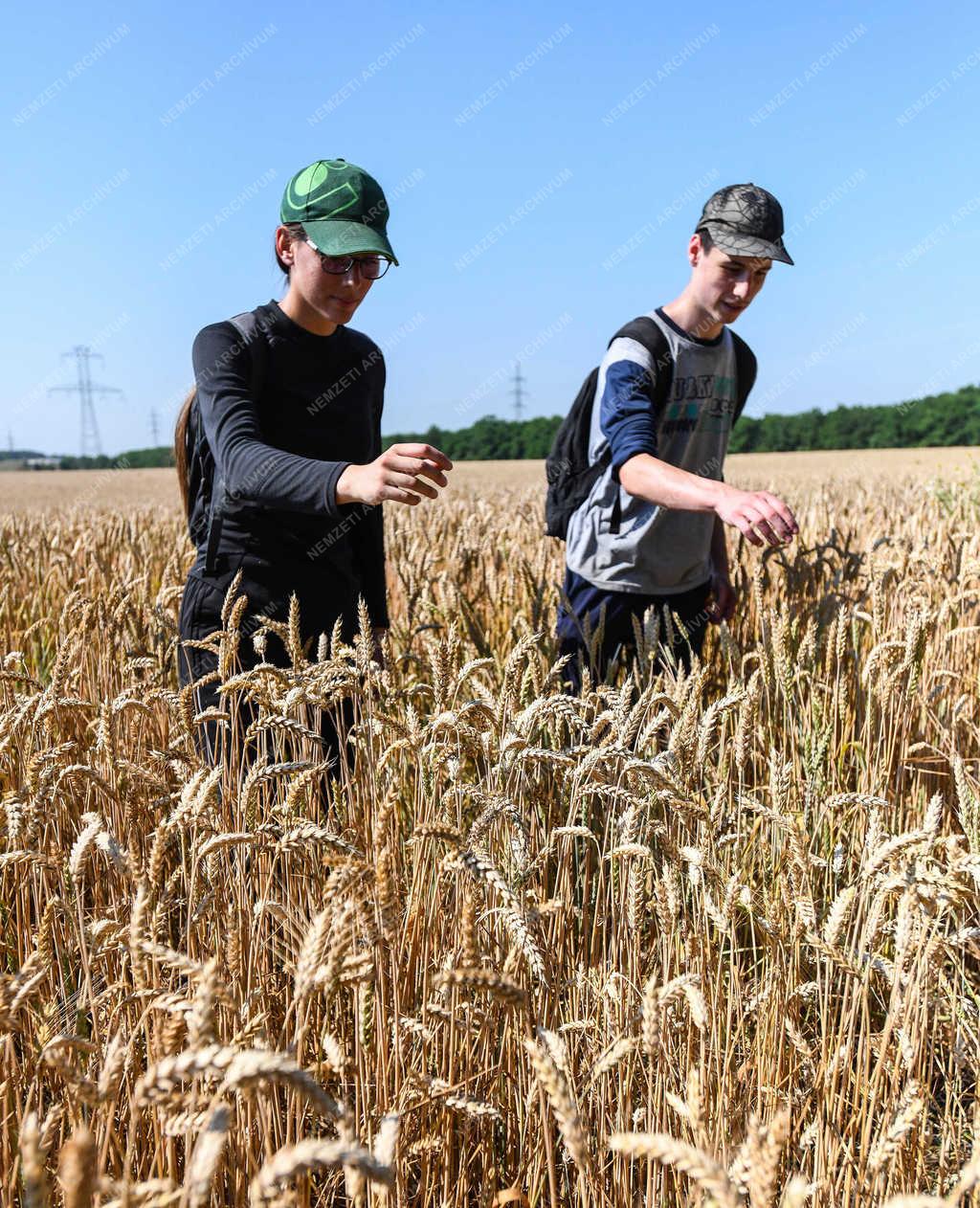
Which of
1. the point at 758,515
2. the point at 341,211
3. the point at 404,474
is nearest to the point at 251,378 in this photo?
the point at 341,211

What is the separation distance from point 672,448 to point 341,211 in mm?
982

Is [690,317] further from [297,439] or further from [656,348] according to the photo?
[297,439]

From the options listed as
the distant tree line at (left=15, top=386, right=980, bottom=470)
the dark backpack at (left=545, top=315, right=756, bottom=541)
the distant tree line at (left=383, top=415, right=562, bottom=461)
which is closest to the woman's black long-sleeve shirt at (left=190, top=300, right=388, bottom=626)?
the dark backpack at (left=545, top=315, right=756, bottom=541)

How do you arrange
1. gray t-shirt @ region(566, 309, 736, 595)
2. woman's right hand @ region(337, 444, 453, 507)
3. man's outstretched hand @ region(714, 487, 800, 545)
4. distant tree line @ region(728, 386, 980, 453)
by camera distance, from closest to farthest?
woman's right hand @ region(337, 444, 453, 507), man's outstretched hand @ region(714, 487, 800, 545), gray t-shirt @ region(566, 309, 736, 595), distant tree line @ region(728, 386, 980, 453)

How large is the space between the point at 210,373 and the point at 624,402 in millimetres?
867

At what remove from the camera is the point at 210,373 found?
5.87ft

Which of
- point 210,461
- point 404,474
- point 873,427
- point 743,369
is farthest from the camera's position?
point 873,427

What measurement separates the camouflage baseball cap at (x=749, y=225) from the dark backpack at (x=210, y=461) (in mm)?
1030

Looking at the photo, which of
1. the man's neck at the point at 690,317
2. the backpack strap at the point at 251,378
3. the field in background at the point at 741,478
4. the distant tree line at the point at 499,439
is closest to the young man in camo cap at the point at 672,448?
the man's neck at the point at 690,317

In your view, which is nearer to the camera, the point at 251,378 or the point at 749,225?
the point at 251,378

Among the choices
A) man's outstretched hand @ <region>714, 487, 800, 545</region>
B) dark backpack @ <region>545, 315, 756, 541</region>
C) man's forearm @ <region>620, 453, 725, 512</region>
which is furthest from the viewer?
dark backpack @ <region>545, 315, 756, 541</region>

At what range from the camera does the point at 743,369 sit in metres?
2.51

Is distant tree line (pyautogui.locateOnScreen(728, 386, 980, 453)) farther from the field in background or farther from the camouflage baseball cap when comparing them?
the camouflage baseball cap

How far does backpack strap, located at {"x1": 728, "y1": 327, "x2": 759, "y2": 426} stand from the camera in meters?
2.50
